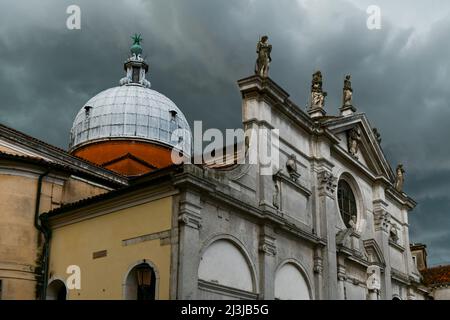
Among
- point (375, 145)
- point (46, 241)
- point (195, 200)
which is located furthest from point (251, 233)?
point (375, 145)

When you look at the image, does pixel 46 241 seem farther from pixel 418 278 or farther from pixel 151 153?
pixel 418 278

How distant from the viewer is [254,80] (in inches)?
850

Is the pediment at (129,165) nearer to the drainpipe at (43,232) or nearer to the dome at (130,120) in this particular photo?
the dome at (130,120)

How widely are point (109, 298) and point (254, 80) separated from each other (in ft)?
28.0

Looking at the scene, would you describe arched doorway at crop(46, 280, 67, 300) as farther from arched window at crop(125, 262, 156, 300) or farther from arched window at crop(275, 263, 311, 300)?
arched window at crop(275, 263, 311, 300)

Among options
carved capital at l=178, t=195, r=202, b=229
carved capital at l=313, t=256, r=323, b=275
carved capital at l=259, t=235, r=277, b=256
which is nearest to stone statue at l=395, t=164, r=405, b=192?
carved capital at l=313, t=256, r=323, b=275

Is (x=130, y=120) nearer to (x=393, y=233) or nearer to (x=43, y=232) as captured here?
(x=43, y=232)

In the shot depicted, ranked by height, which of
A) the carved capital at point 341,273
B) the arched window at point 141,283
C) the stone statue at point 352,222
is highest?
the stone statue at point 352,222

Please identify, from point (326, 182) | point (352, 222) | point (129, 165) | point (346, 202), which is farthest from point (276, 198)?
point (129, 165)

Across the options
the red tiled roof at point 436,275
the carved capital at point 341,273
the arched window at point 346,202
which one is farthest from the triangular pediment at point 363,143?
the red tiled roof at point 436,275

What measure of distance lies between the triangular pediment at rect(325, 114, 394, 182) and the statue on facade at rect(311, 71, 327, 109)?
3.15 ft

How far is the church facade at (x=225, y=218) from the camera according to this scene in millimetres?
17281

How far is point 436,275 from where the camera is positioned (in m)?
37.6

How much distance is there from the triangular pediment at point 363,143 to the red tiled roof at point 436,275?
797 cm
